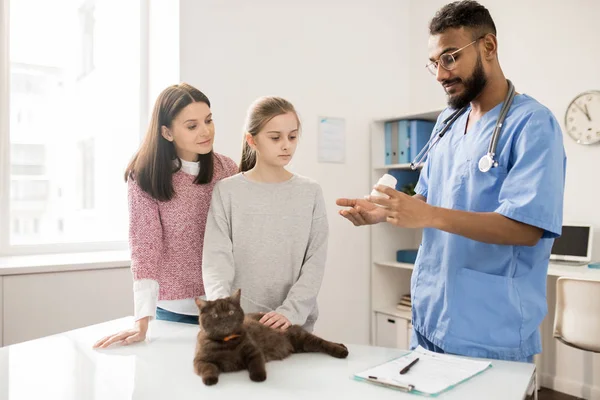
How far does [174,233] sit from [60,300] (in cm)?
133

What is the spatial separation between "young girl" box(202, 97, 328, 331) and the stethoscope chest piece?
52cm

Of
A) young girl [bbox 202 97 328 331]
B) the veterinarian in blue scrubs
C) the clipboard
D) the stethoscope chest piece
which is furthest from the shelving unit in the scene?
→ the clipboard

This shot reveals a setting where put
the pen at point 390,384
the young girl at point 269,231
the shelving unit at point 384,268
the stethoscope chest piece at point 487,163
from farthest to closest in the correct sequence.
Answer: the shelving unit at point 384,268 < the young girl at point 269,231 < the stethoscope chest piece at point 487,163 < the pen at point 390,384

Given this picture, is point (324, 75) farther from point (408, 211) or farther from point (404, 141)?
point (408, 211)

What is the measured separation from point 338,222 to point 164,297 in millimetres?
2211

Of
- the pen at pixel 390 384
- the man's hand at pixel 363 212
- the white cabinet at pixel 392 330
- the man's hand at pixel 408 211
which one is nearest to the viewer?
the pen at pixel 390 384

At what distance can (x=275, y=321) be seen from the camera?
131 centimetres

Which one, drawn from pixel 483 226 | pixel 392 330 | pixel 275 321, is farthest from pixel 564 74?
pixel 275 321

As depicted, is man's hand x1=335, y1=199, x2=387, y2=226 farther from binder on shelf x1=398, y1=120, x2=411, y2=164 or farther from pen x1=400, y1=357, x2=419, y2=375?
binder on shelf x1=398, y1=120, x2=411, y2=164

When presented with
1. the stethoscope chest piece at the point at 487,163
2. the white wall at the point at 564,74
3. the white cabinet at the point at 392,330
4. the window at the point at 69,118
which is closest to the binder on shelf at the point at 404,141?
the white wall at the point at 564,74

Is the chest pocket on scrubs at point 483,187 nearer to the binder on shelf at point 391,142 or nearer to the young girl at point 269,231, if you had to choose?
the young girl at point 269,231

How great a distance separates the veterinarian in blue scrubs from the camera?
1.20 meters

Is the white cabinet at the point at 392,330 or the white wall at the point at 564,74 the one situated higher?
the white wall at the point at 564,74

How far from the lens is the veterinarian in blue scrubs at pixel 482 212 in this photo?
3.95ft
